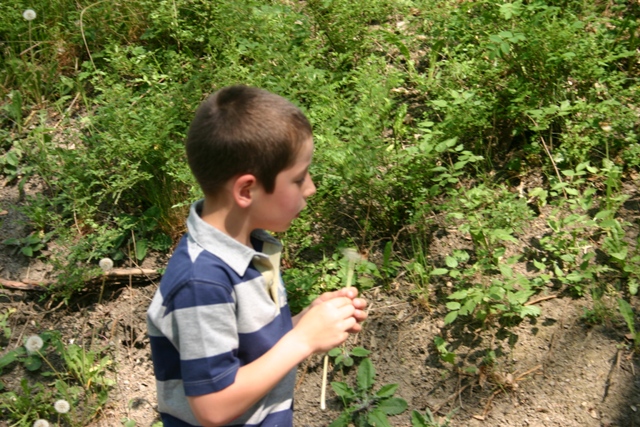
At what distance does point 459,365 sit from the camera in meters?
3.22

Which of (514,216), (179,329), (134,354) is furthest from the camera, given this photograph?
(134,354)

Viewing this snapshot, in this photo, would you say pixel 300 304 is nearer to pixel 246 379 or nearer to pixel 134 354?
pixel 134 354

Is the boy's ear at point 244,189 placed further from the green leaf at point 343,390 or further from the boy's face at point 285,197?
the green leaf at point 343,390

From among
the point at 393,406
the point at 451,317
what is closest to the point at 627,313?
the point at 451,317

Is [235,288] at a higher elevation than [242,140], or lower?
lower

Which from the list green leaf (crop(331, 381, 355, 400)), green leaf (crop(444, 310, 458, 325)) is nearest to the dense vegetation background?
green leaf (crop(444, 310, 458, 325))

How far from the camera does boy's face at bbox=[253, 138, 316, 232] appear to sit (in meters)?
2.03

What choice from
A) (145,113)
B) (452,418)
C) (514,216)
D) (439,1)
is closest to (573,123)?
(514,216)

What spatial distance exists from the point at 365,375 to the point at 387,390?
110mm

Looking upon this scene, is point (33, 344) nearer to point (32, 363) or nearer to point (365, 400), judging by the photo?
point (32, 363)

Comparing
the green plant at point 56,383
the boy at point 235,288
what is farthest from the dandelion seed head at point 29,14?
the boy at point 235,288

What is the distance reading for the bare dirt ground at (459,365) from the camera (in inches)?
121

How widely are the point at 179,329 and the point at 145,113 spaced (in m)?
2.31

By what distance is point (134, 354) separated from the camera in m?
3.65
